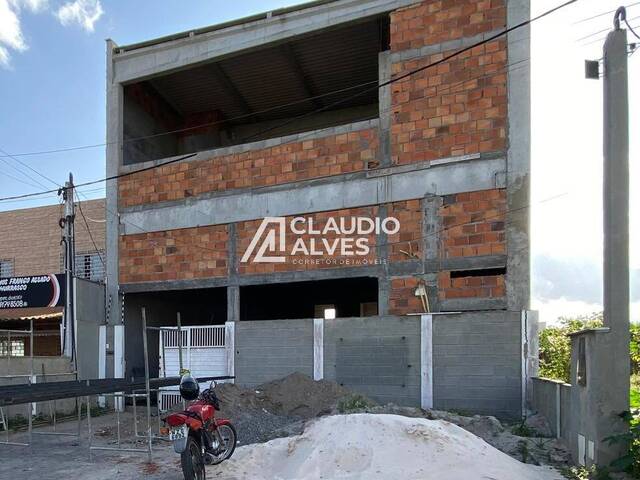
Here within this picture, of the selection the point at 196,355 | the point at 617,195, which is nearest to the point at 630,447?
the point at 617,195

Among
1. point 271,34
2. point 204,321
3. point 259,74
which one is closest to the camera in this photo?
point 271,34

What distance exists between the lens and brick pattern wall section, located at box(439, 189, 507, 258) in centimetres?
1143

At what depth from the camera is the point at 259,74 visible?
1691 cm

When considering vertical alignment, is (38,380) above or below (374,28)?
below

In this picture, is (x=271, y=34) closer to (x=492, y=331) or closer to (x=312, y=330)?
(x=312, y=330)

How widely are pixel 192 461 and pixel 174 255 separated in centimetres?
870

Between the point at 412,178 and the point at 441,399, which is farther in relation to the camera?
the point at 412,178

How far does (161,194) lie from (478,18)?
345 inches

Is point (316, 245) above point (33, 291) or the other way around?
above

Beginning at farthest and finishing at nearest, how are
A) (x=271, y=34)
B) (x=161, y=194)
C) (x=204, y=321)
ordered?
(x=204, y=321) → (x=161, y=194) → (x=271, y=34)

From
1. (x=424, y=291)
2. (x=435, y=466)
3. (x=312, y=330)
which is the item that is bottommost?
(x=435, y=466)

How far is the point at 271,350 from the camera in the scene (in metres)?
12.9

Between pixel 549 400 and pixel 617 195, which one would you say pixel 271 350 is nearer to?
pixel 549 400

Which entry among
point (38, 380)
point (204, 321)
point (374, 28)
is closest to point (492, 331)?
point (374, 28)
